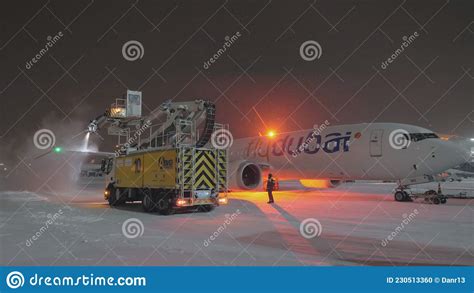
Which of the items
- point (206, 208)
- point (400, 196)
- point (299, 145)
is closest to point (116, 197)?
point (206, 208)

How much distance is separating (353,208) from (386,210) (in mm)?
1342

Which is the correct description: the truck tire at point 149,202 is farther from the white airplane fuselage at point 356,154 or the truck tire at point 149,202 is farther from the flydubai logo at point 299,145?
the flydubai logo at point 299,145

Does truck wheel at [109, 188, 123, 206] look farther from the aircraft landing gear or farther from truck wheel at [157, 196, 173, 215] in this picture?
the aircraft landing gear

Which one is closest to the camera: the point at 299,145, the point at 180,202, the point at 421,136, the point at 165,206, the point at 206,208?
the point at 180,202

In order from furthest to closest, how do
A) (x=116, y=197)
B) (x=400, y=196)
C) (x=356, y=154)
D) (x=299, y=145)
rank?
(x=299, y=145)
(x=356, y=154)
(x=400, y=196)
(x=116, y=197)

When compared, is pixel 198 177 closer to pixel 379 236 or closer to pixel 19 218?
pixel 19 218

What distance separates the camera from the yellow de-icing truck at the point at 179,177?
13.4 metres

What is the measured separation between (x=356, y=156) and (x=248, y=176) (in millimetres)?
5909

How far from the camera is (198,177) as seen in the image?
45.5 ft

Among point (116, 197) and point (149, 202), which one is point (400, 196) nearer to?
point (149, 202)

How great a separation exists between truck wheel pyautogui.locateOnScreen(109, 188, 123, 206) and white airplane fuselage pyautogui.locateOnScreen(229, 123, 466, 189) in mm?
6035

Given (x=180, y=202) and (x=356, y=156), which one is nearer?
(x=180, y=202)

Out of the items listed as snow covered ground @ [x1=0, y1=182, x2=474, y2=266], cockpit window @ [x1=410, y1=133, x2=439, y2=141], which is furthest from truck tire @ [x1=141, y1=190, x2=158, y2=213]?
cockpit window @ [x1=410, y1=133, x2=439, y2=141]

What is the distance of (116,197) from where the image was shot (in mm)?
17188
